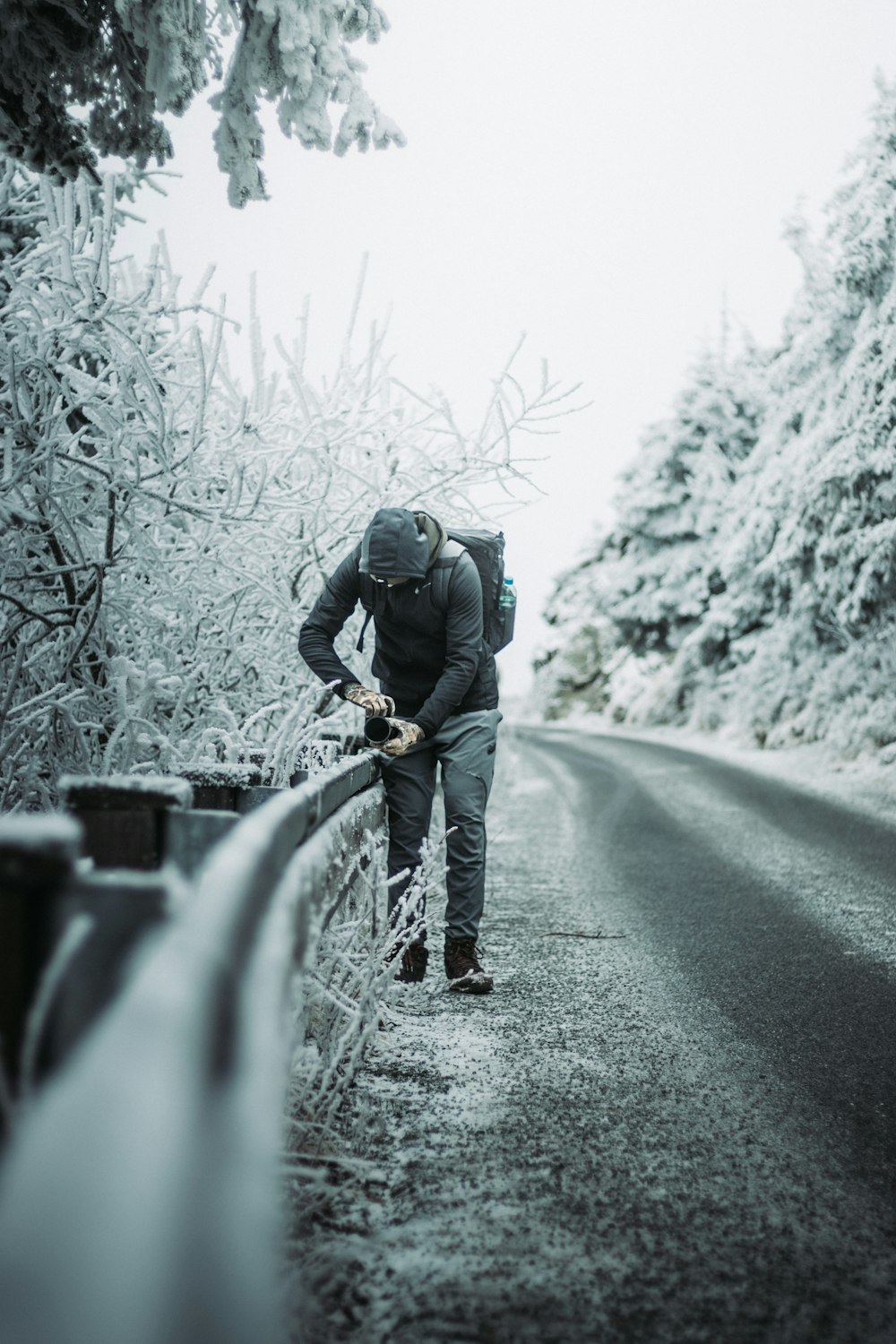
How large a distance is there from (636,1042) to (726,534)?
60.3ft

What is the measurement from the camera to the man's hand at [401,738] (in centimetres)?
406

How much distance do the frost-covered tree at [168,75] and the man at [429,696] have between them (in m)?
1.95

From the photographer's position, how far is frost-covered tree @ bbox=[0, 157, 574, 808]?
10.9 feet

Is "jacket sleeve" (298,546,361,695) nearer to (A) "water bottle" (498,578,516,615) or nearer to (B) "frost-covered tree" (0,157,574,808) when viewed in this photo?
(B) "frost-covered tree" (0,157,574,808)

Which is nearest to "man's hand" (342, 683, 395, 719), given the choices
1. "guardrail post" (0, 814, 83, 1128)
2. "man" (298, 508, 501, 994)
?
"man" (298, 508, 501, 994)

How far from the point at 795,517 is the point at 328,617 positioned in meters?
11.3

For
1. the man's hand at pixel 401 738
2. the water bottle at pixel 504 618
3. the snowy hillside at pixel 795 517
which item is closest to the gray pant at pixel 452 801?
the man's hand at pixel 401 738

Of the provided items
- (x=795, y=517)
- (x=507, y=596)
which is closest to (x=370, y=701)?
(x=507, y=596)

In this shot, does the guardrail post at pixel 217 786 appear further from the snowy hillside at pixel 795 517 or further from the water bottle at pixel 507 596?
the snowy hillside at pixel 795 517

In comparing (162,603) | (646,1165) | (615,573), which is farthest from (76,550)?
(615,573)

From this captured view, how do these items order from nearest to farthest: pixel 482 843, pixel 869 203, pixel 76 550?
pixel 76 550 → pixel 482 843 → pixel 869 203

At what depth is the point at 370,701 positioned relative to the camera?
13.2 feet

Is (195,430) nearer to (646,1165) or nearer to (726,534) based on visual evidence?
(646,1165)

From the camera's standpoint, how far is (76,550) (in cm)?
342
